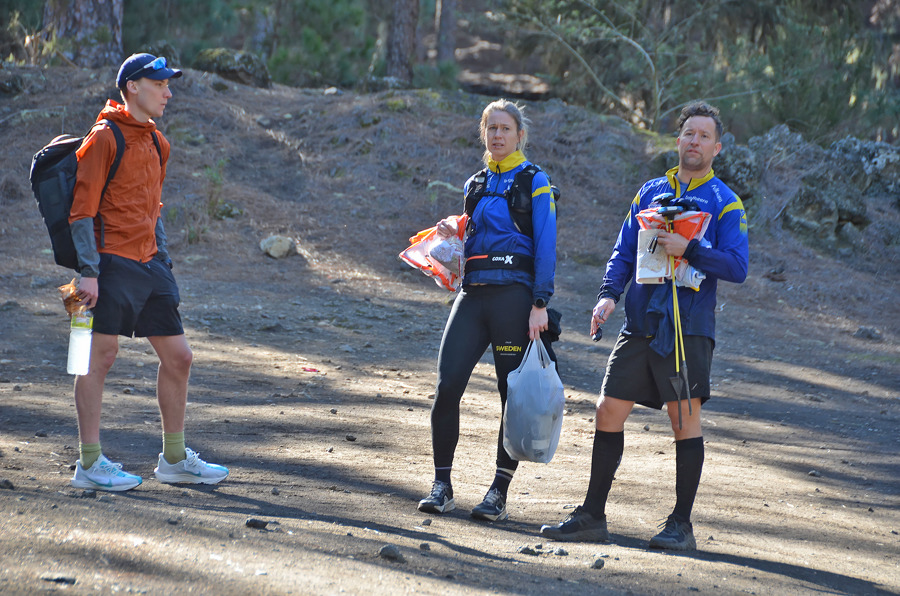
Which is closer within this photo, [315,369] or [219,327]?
[315,369]

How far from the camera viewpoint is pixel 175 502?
4.34m

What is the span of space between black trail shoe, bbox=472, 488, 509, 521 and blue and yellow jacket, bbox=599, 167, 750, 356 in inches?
41.9

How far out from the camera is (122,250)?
4414 mm

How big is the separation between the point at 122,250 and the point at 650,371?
2.61 metres

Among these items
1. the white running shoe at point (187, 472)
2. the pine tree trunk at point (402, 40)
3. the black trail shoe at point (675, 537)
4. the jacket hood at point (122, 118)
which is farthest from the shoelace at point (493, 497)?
the pine tree trunk at point (402, 40)

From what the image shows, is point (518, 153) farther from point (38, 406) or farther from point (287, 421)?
point (38, 406)

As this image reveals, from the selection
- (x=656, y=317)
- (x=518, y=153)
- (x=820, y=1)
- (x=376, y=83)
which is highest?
(x=820, y=1)

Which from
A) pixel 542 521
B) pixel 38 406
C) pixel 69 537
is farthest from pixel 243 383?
pixel 69 537

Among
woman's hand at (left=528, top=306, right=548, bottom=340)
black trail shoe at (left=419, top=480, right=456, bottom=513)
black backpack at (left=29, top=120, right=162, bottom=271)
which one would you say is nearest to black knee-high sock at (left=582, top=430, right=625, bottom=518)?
woman's hand at (left=528, top=306, right=548, bottom=340)

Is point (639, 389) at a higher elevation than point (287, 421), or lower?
higher

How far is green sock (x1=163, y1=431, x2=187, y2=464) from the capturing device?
15.6 feet

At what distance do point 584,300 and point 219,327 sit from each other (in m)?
4.84

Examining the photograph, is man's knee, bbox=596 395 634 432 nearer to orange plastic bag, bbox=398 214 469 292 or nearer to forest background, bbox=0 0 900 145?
orange plastic bag, bbox=398 214 469 292

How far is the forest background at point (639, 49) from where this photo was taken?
746 inches
